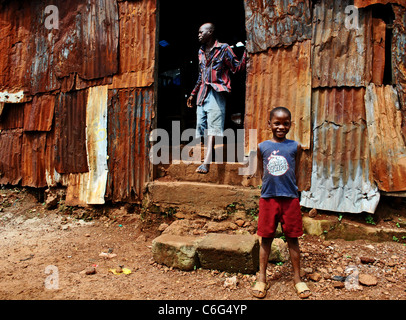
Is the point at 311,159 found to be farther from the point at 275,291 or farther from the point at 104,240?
the point at 104,240

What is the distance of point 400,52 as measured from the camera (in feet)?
10.3

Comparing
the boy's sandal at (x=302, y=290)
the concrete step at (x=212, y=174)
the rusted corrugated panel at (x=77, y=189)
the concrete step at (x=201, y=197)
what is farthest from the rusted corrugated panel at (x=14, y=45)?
the boy's sandal at (x=302, y=290)

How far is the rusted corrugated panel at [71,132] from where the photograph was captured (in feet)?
15.3

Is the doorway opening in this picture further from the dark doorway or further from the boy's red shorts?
the boy's red shorts

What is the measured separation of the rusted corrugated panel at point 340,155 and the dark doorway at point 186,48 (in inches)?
137

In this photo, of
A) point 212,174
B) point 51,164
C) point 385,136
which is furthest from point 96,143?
point 385,136

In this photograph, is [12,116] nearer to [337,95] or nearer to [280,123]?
[280,123]

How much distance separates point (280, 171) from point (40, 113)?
4676 millimetres

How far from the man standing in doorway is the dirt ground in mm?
1391

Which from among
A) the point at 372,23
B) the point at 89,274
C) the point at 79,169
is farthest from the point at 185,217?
the point at 372,23

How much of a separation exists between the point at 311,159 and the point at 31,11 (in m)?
5.60

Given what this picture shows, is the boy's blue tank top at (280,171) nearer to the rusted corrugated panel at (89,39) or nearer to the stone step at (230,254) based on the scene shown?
the stone step at (230,254)

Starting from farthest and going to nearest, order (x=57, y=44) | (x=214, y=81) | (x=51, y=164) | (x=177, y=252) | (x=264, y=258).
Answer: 1. (x=51, y=164)
2. (x=57, y=44)
3. (x=214, y=81)
4. (x=177, y=252)
5. (x=264, y=258)

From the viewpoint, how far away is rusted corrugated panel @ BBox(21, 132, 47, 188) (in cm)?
515
